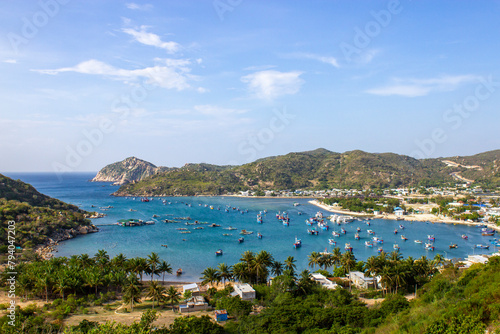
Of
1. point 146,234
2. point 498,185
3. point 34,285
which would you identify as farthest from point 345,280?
point 498,185

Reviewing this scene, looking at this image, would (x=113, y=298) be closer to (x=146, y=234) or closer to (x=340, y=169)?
(x=146, y=234)

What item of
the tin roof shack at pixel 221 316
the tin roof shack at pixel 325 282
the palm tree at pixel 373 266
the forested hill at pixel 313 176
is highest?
the forested hill at pixel 313 176

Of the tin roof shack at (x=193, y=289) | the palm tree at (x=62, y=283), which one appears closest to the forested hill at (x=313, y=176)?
the tin roof shack at (x=193, y=289)

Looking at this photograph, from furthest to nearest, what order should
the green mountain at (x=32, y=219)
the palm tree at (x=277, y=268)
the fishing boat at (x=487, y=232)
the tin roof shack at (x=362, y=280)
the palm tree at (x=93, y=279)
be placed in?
the fishing boat at (x=487, y=232), the green mountain at (x=32, y=219), the palm tree at (x=277, y=268), the tin roof shack at (x=362, y=280), the palm tree at (x=93, y=279)

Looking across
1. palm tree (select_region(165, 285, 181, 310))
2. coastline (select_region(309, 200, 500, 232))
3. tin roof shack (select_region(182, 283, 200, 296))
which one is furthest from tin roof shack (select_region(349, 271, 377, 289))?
coastline (select_region(309, 200, 500, 232))

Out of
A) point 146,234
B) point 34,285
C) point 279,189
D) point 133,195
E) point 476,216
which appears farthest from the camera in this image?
point 279,189

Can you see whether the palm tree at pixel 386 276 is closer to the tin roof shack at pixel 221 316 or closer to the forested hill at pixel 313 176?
the tin roof shack at pixel 221 316
